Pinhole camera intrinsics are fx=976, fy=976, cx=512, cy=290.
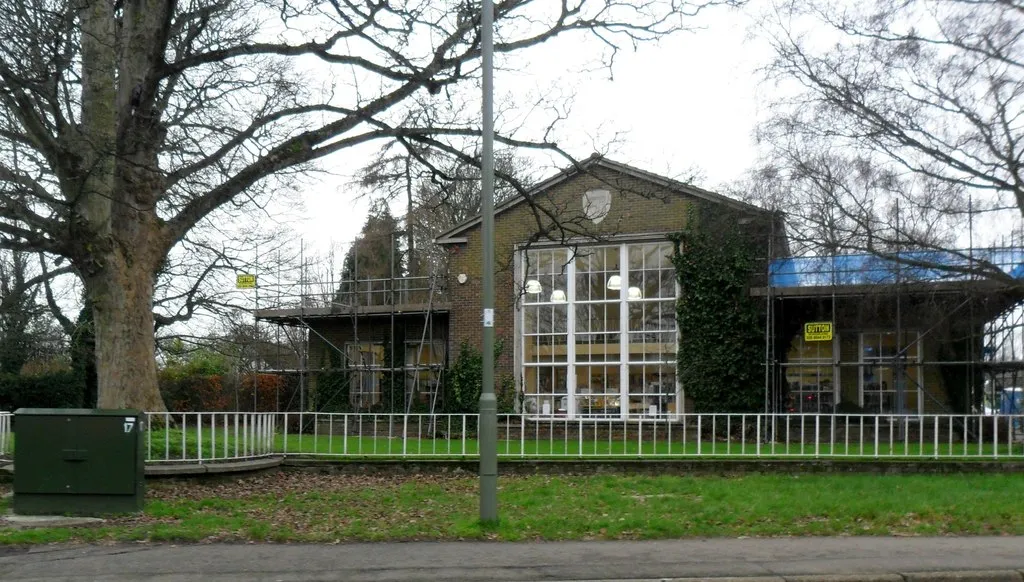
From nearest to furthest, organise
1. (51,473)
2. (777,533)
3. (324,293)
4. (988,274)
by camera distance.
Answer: (777,533) < (51,473) < (988,274) < (324,293)

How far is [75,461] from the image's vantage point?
11.4m

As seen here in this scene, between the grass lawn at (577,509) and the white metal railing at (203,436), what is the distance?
43 centimetres

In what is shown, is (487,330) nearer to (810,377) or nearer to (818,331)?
(818,331)

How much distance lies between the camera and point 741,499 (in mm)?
12781

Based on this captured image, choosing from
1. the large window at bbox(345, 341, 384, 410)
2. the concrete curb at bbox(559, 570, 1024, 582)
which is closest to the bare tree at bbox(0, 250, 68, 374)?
the large window at bbox(345, 341, 384, 410)

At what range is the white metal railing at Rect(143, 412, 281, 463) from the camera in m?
14.1

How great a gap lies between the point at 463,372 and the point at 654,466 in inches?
455

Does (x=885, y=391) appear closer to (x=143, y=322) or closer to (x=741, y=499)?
(x=741, y=499)

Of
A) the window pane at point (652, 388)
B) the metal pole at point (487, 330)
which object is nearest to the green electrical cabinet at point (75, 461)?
the metal pole at point (487, 330)

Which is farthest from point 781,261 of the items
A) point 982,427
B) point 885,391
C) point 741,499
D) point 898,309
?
point 741,499

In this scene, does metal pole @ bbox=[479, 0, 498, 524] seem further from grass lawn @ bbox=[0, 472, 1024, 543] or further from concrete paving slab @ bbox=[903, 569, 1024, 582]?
concrete paving slab @ bbox=[903, 569, 1024, 582]

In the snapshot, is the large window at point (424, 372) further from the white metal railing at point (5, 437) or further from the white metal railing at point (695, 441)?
the white metal railing at point (5, 437)

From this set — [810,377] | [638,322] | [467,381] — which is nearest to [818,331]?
[810,377]

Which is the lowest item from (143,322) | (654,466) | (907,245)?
(654,466)
